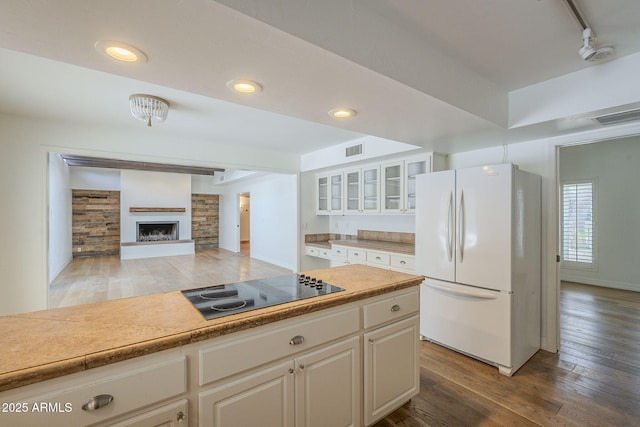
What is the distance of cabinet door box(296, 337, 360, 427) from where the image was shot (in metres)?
1.47

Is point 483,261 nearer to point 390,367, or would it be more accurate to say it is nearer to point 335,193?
point 390,367

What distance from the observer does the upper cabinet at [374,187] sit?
3918 millimetres

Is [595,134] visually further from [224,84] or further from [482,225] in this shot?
[224,84]

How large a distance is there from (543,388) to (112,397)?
2915 mm

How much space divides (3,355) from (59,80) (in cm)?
245

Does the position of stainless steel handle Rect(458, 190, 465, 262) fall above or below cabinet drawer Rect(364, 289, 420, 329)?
above

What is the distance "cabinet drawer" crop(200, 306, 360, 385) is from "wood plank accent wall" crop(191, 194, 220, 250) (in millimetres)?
9791

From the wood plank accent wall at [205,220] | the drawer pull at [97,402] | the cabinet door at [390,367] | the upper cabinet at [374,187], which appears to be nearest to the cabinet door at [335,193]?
the upper cabinet at [374,187]

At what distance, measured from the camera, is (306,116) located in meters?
2.30

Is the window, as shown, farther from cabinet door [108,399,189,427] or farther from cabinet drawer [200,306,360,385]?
cabinet door [108,399,189,427]

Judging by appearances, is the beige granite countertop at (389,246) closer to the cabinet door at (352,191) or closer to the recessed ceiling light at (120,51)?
the cabinet door at (352,191)

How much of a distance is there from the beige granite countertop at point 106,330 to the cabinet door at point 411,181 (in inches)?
102

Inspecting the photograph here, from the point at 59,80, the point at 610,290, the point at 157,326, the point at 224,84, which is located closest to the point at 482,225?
the point at 224,84

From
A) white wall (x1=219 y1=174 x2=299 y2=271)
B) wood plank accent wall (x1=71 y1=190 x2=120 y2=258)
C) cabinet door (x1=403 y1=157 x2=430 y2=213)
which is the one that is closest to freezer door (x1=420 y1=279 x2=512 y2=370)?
cabinet door (x1=403 y1=157 x2=430 y2=213)
